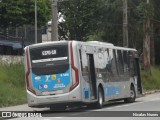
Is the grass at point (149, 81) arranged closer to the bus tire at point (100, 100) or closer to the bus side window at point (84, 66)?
the bus tire at point (100, 100)

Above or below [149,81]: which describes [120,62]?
above

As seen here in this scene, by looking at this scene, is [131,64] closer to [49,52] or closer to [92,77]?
[92,77]

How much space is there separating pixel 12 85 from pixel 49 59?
26.3 feet

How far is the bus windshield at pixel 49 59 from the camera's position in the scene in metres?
24.0

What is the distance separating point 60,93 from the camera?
23.7m

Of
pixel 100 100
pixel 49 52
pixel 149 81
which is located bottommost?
pixel 149 81

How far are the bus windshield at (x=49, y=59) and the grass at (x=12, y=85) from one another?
12.4 feet

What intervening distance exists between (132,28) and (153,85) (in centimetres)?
1101

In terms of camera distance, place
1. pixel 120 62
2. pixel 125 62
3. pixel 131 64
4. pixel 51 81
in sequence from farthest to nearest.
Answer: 1. pixel 131 64
2. pixel 125 62
3. pixel 120 62
4. pixel 51 81

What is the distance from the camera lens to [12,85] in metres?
31.6

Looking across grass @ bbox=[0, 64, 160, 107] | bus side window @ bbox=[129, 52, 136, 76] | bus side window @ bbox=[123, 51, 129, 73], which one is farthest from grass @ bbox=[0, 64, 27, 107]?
bus side window @ bbox=[129, 52, 136, 76]

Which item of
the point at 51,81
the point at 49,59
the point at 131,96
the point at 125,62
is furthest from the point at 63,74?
the point at 131,96

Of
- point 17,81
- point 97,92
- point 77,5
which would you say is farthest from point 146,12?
point 77,5

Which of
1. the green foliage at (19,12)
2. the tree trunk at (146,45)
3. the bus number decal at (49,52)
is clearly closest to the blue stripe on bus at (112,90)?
the bus number decal at (49,52)
